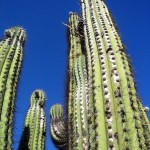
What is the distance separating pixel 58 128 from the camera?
994 centimetres

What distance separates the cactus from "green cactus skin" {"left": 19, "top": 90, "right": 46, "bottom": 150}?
5.39ft

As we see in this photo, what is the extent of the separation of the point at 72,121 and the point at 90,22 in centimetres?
199

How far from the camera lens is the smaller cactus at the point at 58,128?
9241 millimetres

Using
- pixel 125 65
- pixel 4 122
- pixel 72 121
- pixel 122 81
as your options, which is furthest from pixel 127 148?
pixel 72 121

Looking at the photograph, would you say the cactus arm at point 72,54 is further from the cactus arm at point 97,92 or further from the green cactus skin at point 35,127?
the cactus arm at point 97,92

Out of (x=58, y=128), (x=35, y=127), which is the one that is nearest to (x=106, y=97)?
(x=35, y=127)

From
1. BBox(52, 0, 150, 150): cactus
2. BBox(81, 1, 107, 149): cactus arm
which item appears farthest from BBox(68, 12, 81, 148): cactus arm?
BBox(81, 1, 107, 149): cactus arm

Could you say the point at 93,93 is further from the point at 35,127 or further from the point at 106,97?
the point at 35,127

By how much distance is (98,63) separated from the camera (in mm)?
4156

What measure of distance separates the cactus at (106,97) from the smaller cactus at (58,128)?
11.6ft

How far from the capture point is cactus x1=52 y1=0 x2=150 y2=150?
126 inches

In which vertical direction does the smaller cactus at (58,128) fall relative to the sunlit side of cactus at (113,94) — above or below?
above

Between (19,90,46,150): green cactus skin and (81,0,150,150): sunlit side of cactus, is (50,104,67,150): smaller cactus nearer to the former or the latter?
(19,90,46,150): green cactus skin

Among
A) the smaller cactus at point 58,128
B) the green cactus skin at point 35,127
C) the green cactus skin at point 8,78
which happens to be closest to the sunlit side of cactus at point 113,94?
the green cactus skin at point 8,78
